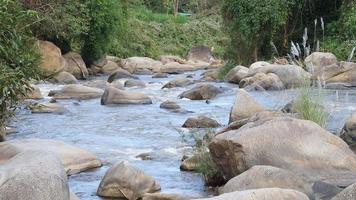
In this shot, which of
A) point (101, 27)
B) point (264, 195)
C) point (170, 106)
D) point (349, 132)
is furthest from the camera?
point (101, 27)

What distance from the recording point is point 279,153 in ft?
20.6

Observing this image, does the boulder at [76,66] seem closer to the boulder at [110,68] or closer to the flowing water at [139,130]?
the boulder at [110,68]

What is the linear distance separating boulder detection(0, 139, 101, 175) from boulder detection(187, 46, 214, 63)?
Result: 28.6 meters

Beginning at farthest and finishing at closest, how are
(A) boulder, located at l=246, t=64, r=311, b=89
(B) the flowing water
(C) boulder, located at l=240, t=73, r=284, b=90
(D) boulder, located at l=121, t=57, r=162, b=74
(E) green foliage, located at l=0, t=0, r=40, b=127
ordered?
(D) boulder, located at l=121, t=57, r=162, b=74
(C) boulder, located at l=240, t=73, r=284, b=90
(A) boulder, located at l=246, t=64, r=311, b=89
(E) green foliage, located at l=0, t=0, r=40, b=127
(B) the flowing water

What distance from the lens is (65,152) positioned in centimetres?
766

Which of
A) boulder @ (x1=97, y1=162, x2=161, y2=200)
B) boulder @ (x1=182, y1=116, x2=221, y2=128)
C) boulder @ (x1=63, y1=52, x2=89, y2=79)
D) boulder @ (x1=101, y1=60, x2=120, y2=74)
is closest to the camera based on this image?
boulder @ (x1=97, y1=162, x2=161, y2=200)

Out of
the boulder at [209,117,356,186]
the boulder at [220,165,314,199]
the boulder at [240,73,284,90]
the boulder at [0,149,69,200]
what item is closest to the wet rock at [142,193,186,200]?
the boulder at [220,165,314,199]

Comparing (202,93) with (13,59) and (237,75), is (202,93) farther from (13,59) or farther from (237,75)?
(13,59)

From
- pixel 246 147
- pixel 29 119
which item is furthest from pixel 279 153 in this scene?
pixel 29 119

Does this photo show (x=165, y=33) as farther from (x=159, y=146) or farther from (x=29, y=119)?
(x=159, y=146)

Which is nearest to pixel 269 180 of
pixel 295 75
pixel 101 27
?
pixel 295 75

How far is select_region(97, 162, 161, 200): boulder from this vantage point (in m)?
6.38

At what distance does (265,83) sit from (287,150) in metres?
A: 8.82

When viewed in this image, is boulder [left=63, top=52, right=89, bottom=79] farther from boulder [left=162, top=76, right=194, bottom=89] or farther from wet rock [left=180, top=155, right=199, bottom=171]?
wet rock [left=180, top=155, right=199, bottom=171]
